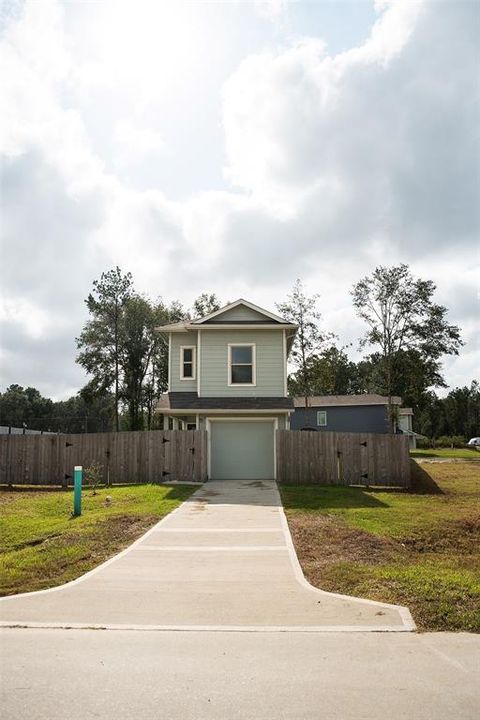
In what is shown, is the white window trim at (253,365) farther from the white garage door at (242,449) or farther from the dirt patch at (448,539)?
the dirt patch at (448,539)

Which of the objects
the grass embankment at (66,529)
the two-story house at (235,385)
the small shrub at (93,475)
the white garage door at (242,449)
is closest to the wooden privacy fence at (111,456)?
the small shrub at (93,475)

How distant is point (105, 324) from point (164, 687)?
1579 inches

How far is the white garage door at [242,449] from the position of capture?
66.7 ft

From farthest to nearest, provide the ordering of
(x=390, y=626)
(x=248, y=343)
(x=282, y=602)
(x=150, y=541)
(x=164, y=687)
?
(x=248, y=343) → (x=150, y=541) → (x=282, y=602) → (x=390, y=626) → (x=164, y=687)

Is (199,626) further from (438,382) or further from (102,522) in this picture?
(438,382)

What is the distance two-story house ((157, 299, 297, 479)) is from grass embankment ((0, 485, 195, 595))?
378 cm

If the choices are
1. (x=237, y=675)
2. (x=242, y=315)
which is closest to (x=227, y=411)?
(x=242, y=315)

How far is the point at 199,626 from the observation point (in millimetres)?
5535

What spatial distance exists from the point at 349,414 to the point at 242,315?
29066 millimetres

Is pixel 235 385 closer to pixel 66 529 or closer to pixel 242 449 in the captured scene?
pixel 242 449

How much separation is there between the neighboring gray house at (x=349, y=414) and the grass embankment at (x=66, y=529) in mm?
33025

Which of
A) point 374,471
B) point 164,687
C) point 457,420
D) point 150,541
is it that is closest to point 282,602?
point 164,687

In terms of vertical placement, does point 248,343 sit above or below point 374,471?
above

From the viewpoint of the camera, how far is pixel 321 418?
160ft
